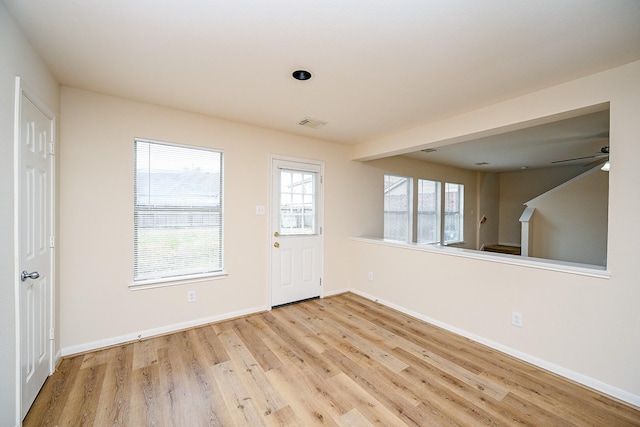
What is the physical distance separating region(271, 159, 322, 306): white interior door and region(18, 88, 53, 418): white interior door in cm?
216

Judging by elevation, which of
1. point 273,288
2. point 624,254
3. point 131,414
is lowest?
point 131,414

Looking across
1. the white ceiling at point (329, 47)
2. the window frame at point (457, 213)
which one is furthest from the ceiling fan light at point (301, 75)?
the window frame at point (457, 213)

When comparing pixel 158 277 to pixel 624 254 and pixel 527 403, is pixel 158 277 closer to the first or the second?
pixel 527 403

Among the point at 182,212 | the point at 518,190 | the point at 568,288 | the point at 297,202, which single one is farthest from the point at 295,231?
the point at 518,190

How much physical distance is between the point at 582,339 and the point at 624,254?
0.76 metres

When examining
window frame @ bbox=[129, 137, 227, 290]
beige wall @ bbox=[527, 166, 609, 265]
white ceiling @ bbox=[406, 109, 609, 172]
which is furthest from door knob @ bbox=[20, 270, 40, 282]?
beige wall @ bbox=[527, 166, 609, 265]

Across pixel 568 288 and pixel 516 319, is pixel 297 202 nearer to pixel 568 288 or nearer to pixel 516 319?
pixel 516 319

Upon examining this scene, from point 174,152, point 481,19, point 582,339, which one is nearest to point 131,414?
point 174,152

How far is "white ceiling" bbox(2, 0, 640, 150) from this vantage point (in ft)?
4.74

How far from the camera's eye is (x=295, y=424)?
167 centimetres

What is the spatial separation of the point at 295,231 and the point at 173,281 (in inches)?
65.8

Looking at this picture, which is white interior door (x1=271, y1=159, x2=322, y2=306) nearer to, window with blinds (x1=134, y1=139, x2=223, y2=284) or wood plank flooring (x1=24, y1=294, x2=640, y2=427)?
window with blinds (x1=134, y1=139, x2=223, y2=284)

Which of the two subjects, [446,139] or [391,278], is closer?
[446,139]

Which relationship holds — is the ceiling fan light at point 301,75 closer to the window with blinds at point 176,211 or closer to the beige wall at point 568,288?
the window with blinds at point 176,211
